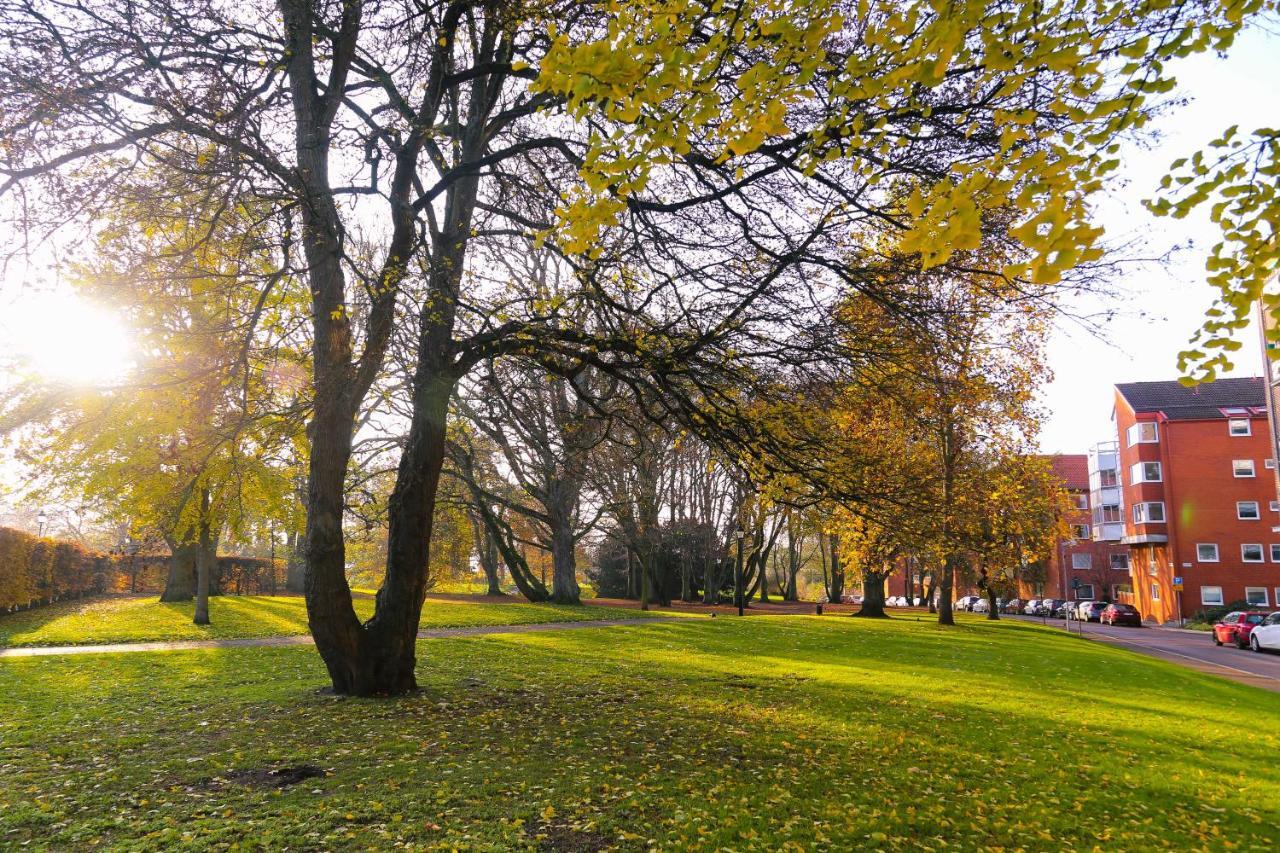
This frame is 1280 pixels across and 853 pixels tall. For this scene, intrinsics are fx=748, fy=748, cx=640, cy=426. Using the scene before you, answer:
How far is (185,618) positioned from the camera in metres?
21.0

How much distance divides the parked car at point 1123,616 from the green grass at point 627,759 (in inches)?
1372

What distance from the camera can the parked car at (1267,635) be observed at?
25031 mm

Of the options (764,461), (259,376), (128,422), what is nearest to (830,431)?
(764,461)

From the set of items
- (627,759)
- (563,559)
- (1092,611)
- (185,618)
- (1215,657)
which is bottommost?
(1092,611)

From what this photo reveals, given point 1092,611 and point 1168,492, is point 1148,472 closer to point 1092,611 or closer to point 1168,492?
point 1168,492

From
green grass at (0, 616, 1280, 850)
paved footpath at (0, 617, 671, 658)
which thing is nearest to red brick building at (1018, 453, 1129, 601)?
paved footpath at (0, 617, 671, 658)

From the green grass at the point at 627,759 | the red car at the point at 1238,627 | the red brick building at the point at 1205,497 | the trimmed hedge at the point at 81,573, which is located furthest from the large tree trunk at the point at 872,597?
the trimmed hedge at the point at 81,573

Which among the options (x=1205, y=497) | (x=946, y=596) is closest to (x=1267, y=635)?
(x=946, y=596)

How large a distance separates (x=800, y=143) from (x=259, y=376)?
23.9 ft

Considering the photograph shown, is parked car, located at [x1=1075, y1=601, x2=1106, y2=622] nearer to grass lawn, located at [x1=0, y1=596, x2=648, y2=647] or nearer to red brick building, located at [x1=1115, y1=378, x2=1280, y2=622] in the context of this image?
red brick building, located at [x1=1115, y1=378, x2=1280, y2=622]

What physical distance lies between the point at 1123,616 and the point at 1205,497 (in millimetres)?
9996

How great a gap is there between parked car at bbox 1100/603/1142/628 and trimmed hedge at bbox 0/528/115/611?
50.1 metres

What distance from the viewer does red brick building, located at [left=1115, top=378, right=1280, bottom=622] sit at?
145 feet

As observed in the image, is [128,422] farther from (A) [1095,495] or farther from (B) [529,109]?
(A) [1095,495]
